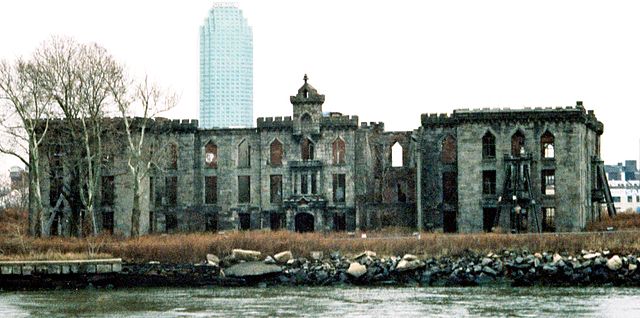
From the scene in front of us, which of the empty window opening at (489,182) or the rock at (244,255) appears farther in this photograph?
the empty window opening at (489,182)

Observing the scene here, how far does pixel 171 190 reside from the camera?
67188 millimetres

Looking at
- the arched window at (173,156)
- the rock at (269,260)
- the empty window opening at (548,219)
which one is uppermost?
the arched window at (173,156)

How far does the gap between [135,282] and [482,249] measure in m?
14.6

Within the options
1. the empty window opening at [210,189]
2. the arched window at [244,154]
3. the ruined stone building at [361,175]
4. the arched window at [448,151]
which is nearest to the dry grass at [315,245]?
the ruined stone building at [361,175]

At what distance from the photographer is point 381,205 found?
64.9 m

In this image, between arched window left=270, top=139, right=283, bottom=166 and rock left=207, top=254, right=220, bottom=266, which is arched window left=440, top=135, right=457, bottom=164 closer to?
arched window left=270, top=139, right=283, bottom=166

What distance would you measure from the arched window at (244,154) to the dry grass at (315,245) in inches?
622

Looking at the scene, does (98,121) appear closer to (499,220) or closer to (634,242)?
(499,220)

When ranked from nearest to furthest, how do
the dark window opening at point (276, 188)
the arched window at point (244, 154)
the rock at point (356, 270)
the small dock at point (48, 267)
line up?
1. the rock at point (356, 270)
2. the small dock at point (48, 267)
3. the dark window opening at point (276, 188)
4. the arched window at point (244, 154)

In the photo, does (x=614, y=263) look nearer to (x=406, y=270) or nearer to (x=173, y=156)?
(x=406, y=270)

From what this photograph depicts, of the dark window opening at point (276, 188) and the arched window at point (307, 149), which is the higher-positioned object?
the arched window at point (307, 149)

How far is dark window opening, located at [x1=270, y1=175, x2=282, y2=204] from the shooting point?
66.2 meters

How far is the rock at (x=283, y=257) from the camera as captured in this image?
47938 mm

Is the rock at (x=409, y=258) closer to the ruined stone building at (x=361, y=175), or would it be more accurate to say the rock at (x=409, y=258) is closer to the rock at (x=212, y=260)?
the rock at (x=212, y=260)
